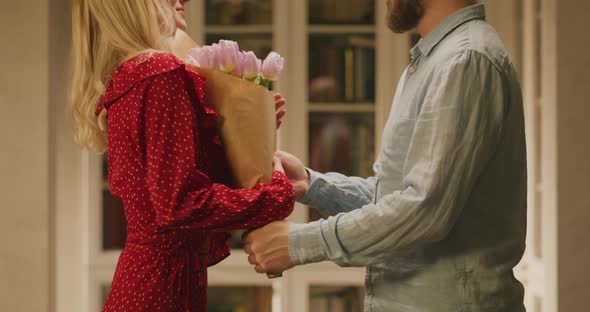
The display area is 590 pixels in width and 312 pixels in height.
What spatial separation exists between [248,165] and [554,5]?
1807mm

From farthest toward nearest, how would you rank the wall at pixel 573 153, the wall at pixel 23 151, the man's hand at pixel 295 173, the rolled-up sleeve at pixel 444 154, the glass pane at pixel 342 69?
the glass pane at pixel 342 69
the wall at pixel 23 151
the wall at pixel 573 153
the man's hand at pixel 295 173
the rolled-up sleeve at pixel 444 154

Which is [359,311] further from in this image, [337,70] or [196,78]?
[196,78]

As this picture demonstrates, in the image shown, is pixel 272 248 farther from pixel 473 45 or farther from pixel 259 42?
pixel 259 42

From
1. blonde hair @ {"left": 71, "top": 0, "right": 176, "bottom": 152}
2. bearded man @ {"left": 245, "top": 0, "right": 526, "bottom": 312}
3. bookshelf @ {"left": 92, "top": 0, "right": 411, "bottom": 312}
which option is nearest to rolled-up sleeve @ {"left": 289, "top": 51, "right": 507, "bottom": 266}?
bearded man @ {"left": 245, "top": 0, "right": 526, "bottom": 312}

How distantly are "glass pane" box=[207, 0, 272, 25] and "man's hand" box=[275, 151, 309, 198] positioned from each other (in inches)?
81.2

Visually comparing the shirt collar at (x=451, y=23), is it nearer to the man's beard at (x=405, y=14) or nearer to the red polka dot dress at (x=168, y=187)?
the man's beard at (x=405, y=14)

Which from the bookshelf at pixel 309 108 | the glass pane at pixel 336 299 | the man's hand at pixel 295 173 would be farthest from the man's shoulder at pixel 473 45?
the glass pane at pixel 336 299

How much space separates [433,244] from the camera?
1.33m

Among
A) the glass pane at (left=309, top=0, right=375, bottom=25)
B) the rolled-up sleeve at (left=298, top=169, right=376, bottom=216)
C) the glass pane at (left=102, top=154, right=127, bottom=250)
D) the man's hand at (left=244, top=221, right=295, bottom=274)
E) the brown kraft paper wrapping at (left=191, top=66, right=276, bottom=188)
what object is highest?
the glass pane at (left=309, top=0, right=375, bottom=25)

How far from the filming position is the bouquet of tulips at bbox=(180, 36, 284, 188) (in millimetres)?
1434

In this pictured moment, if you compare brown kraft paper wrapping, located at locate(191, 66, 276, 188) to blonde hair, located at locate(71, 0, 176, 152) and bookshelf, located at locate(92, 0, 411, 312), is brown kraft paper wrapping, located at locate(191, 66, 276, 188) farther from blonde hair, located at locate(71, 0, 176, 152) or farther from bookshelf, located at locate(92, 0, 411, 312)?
bookshelf, located at locate(92, 0, 411, 312)

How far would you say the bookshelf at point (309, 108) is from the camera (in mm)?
3537

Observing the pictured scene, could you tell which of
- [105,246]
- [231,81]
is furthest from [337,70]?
[231,81]

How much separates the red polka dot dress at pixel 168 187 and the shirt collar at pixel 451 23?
40cm
